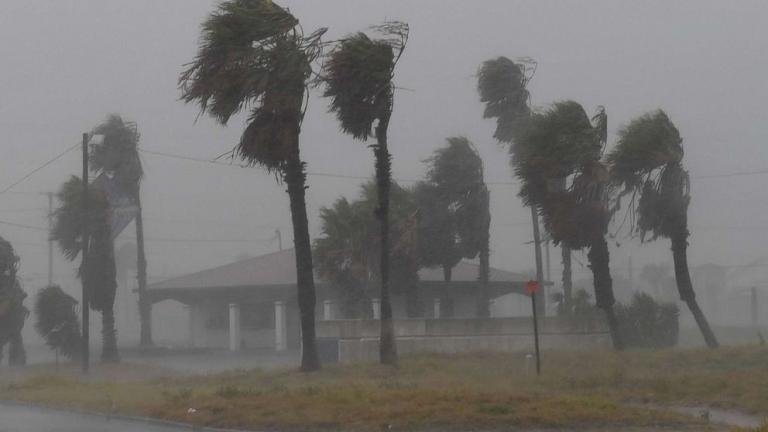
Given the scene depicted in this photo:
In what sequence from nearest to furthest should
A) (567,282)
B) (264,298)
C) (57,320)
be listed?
(567,282) → (57,320) → (264,298)

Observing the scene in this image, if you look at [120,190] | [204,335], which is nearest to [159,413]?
[120,190]

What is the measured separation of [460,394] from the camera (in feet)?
68.8

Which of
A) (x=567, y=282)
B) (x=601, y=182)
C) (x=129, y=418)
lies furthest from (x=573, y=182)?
(x=129, y=418)

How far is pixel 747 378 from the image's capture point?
23.6 meters

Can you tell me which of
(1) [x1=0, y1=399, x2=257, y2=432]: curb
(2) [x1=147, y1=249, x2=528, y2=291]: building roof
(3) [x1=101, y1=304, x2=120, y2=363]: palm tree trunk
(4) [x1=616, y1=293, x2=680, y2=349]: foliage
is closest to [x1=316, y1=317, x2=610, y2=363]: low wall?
(4) [x1=616, y1=293, x2=680, y2=349]: foliage

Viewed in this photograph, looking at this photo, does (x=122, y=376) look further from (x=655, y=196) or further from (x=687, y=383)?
(x=687, y=383)

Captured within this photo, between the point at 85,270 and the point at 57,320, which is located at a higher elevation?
the point at 85,270

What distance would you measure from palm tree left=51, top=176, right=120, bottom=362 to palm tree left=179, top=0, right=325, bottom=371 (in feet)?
72.7

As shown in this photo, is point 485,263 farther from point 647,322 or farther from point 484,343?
point 484,343

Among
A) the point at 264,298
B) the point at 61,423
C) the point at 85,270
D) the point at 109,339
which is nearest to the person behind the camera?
the point at 61,423

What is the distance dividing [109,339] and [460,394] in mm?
33567

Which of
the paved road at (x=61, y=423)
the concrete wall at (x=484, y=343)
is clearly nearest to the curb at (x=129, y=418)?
the paved road at (x=61, y=423)

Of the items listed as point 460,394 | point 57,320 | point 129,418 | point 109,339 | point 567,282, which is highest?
point 567,282

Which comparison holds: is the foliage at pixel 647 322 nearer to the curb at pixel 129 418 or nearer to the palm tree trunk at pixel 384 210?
the palm tree trunk at pixel 384 210
